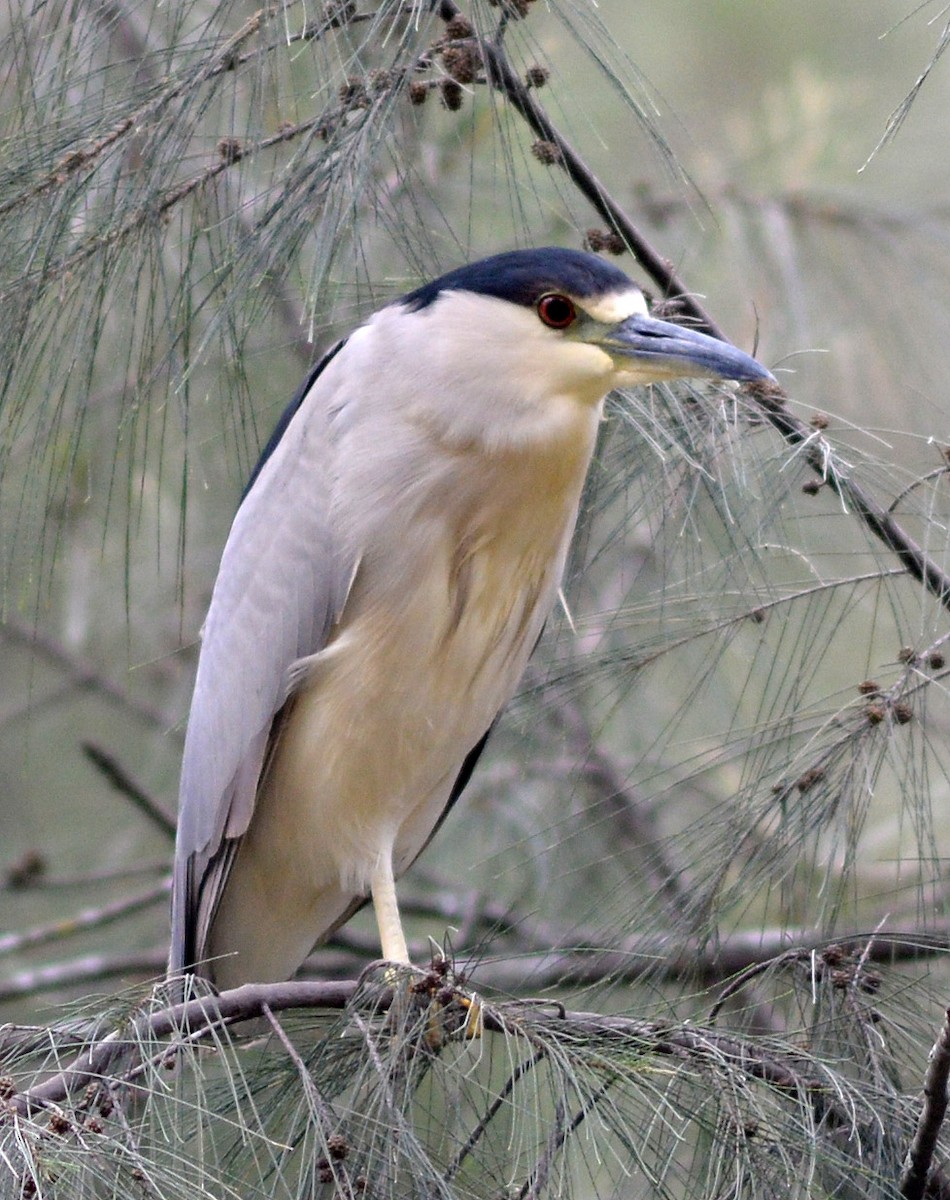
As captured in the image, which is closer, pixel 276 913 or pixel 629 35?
pixel 276 913

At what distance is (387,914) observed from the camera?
6.38 ft

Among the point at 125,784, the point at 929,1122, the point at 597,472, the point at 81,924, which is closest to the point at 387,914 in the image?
the point at 597,472

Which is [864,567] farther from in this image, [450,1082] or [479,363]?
[450,1082]

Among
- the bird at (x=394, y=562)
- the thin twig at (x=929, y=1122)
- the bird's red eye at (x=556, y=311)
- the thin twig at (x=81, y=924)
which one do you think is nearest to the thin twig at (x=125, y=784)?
the thin twig at (x=81, y=924)

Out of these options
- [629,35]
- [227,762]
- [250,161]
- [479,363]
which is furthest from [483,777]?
[629,35]

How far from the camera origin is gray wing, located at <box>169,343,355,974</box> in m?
1.91

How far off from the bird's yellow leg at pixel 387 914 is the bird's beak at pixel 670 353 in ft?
2.29

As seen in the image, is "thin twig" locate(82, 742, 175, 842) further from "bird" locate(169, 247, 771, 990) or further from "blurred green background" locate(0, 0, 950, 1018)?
"bird" locate(169, 247, 771, 990)

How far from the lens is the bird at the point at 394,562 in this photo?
1.75 metres

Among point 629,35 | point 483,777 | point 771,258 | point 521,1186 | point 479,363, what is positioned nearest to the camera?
point 521,1186

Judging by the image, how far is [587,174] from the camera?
1.71m

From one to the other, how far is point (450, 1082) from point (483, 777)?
6.20 feet

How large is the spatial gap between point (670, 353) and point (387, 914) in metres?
0.75

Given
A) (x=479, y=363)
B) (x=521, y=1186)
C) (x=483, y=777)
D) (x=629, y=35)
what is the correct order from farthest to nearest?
(x=629, y=35)
(x=483, y=777)
(x=479, y=363)
(x=521, y=1186)
